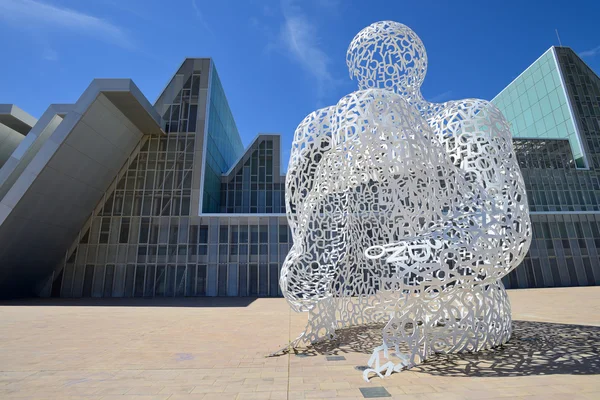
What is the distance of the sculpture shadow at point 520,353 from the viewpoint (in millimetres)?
4031

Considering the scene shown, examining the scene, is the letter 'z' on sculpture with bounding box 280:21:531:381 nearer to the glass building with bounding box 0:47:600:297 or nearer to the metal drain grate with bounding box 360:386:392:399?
the metal drain grate with bounding box 360:386:392:399

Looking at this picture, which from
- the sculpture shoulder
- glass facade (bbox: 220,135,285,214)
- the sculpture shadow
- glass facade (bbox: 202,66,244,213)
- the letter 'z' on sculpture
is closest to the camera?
the sculpture shadow

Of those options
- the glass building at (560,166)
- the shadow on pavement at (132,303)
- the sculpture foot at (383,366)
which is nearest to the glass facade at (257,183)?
the shadow on pavement at (132,303)

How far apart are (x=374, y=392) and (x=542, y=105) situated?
112ft

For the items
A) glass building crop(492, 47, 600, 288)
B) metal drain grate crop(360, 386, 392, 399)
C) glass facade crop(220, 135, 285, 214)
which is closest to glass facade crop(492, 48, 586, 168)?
glass building crop(492, 47, 600, 288)

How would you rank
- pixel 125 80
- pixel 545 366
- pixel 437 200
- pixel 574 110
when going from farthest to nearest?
pixel 574 110
pixel 125 80
pixel 437 200
pixel 545 366

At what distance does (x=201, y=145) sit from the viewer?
21172 mm

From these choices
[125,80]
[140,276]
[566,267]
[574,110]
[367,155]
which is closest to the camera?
[367,155]

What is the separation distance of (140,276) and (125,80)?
420 inches

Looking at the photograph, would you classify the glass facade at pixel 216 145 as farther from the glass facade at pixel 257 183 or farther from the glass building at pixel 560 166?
the glass building at pixel 560 166

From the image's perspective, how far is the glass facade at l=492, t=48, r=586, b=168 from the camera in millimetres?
26392

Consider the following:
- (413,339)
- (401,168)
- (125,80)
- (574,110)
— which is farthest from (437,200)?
(574,110)

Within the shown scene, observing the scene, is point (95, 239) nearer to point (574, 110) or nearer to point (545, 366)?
point (545, 366)

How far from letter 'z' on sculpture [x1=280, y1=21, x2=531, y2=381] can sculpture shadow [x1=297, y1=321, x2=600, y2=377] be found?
0.22m
